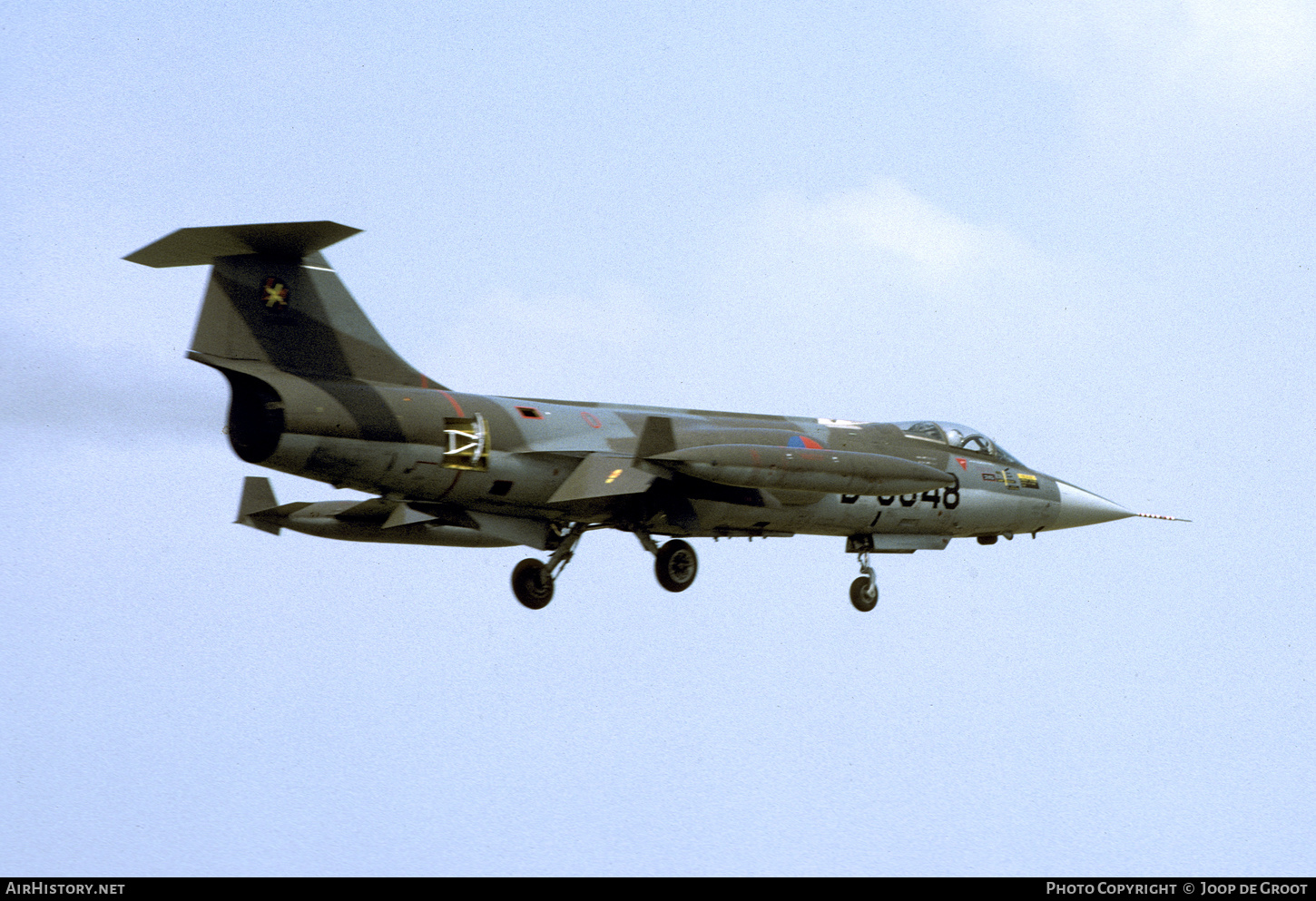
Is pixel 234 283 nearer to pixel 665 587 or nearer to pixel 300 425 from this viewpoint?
pixel 300 425

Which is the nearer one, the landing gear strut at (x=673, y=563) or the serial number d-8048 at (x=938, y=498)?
the landing gear strut at (x=673, y=563)

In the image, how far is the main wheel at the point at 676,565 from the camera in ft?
71.2

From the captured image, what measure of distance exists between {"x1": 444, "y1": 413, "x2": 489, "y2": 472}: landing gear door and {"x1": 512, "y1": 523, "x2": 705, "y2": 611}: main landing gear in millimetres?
2768

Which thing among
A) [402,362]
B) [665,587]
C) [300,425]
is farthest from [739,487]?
[300,425]

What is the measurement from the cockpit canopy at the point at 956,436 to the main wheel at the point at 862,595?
Result: 2.48 metres

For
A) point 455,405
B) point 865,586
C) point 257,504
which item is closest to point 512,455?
point 455,405

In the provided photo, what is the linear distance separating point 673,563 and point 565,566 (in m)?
1.54

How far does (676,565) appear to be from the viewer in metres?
21.8

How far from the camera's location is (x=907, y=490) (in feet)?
68.4

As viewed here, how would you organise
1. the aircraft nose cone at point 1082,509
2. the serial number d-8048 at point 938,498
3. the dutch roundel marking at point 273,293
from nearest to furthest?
the dutch roundel marking at point 273,293
the serial number d-8048 at point 938,498
the aircraft nose cone at point 1082,509

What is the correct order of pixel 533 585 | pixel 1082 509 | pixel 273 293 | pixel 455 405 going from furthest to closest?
pixel 1082 509 → pixel 533 585 → pixel 455 405 → pixel 273 293

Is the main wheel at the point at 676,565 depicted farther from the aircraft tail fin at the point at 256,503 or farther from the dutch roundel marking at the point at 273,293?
the dutch roundel marking at the point at 273,293

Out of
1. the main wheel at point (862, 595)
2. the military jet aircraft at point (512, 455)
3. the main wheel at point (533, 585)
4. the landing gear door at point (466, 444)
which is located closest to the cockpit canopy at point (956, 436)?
the military jet aircraft at point (512, 455)

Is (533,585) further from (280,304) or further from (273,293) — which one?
(273,293)
